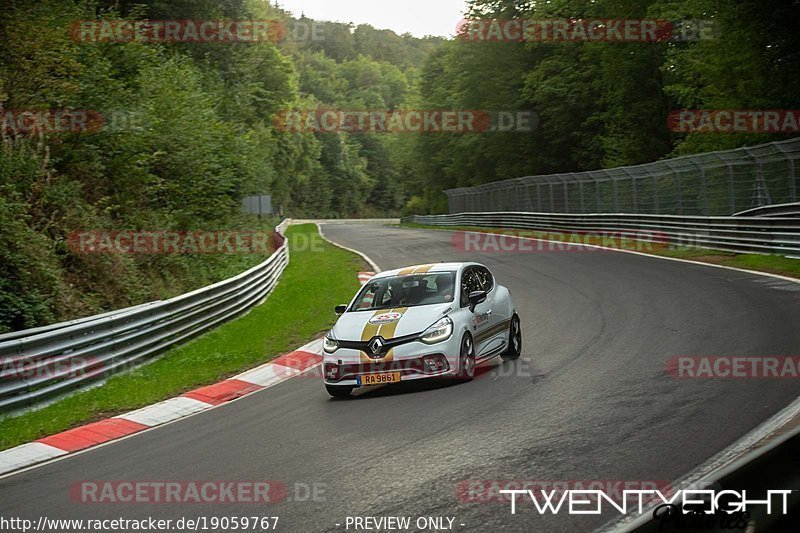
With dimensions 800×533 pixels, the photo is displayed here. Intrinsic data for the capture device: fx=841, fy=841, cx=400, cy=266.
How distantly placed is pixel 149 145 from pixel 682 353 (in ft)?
63.0

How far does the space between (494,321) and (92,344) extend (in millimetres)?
6223

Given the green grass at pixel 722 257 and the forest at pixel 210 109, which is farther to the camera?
the green grass at pixel 722 257

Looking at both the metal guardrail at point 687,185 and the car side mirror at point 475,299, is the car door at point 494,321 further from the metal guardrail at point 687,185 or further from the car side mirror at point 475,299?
the metal guardrail at point 687,185

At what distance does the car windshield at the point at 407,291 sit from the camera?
1102cm

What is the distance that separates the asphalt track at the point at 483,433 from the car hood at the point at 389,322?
764mm

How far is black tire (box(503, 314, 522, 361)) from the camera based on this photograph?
11852 mm

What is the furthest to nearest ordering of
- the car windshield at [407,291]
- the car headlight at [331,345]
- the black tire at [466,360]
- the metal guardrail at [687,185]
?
the metal guardrail at [687,185] → the car windshield at [407,291] → the car headlight at [331,345] → the black tire at [466,360]

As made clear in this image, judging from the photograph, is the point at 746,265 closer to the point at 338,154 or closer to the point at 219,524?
the point at 219,524

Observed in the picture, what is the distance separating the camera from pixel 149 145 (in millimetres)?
25500

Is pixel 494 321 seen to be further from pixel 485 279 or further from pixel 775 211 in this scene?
pixel 775 211

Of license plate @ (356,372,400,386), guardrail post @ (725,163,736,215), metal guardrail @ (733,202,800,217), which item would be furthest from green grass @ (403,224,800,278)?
license plate @ (356,372,400,386)

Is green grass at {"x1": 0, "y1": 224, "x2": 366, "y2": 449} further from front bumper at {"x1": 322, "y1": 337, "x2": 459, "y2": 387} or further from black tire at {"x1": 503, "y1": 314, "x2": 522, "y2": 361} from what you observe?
black tire at {"x1": 503, "y1": 314, "x2": 522, "y2": 361}

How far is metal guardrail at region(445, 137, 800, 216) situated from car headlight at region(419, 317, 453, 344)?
15.9 m

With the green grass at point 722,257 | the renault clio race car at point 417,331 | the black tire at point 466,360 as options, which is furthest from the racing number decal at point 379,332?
the green grass at point 722,257
